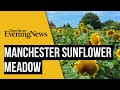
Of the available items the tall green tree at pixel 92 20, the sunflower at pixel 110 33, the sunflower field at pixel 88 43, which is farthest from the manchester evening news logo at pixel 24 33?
the sunflower at pixel 110 33

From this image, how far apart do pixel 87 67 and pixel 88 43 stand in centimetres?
36

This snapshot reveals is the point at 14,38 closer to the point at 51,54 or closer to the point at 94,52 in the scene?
the point at 51,54

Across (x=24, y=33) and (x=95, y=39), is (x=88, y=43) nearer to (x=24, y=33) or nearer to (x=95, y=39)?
(x=95, y=39)

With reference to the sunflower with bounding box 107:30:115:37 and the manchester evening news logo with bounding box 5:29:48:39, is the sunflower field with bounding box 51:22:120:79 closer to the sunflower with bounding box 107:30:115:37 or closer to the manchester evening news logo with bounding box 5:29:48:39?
the sunflower with bounding box 107:30:115:37

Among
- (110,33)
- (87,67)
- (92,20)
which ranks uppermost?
(92,20)

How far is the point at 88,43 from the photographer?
7.57 metres

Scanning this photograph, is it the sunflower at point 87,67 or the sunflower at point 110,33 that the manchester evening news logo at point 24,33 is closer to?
the sunflower at point 87,67

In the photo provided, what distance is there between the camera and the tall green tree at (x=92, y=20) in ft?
24.7

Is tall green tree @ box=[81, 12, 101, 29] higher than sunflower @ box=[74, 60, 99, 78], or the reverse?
tall green tree @ box=[81, 12, 101, 29]

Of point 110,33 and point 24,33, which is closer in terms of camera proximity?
point 24,33

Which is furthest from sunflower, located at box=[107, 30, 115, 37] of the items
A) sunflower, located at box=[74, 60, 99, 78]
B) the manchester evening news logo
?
the manchester evening news logo

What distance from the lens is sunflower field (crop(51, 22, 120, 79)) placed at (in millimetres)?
7531

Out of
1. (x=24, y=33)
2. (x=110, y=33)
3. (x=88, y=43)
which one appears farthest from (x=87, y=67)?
(x=24, y=33)

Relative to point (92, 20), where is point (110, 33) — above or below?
below
